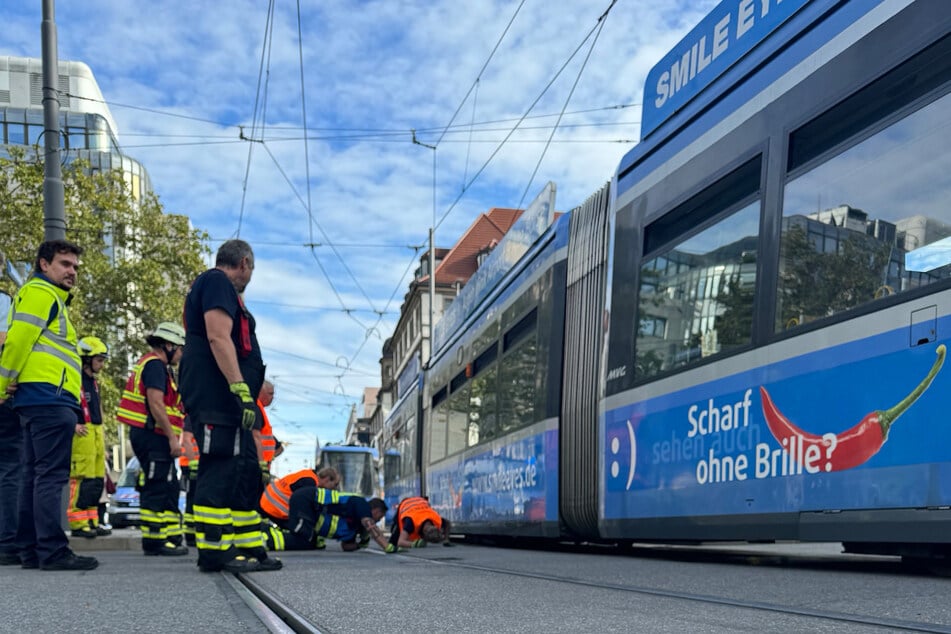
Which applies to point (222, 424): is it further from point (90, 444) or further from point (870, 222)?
point (90, 444)

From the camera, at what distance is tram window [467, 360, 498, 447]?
11836 mm

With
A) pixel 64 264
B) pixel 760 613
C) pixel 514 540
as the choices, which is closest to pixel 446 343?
pixel 514 540

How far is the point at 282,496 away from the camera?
36.6ft

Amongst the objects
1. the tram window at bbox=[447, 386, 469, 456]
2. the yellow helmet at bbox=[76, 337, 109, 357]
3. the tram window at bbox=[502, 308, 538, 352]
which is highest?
the tram window at bbox=[502, 308, 538, 352]

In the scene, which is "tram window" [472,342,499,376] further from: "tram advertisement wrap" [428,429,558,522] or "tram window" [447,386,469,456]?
"tram advertisement wrap" [428,429,558,522]

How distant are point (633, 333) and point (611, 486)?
3.68ft

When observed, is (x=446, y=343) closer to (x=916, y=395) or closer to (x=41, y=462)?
(x=41, y=462)

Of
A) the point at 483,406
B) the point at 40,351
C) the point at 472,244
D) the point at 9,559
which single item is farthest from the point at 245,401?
the point at 472,244

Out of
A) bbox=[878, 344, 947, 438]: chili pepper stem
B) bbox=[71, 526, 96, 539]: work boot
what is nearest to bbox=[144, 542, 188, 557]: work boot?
bbox=[71, 526, 96, 539]: work boot

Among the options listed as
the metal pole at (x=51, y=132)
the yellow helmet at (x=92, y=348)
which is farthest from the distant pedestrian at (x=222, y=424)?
the metal pole at (x=51, y=132)

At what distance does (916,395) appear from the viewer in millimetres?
4699

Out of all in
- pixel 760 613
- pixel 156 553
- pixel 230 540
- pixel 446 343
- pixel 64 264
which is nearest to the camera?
pixel 760 613

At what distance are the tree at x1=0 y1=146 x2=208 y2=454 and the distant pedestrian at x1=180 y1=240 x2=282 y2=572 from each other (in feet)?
83.6

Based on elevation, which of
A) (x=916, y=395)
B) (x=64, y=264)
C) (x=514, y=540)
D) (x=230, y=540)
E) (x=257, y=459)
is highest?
(x=64, y=264)
